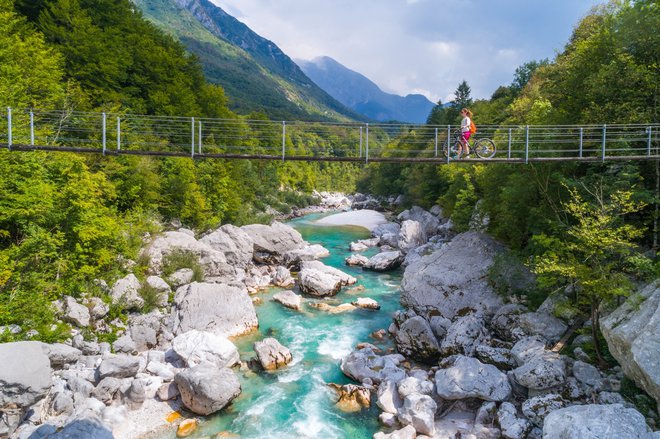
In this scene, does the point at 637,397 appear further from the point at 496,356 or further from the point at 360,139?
the point at 360,139

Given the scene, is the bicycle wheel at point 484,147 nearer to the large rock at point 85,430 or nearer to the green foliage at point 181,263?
the large rock at point 85,430

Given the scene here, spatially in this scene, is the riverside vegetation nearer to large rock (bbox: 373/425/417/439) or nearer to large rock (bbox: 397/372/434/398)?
large rock (bbox: 397/372/434/398)

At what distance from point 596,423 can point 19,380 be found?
11100 millimetres

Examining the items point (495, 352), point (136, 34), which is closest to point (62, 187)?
point (495, 352)

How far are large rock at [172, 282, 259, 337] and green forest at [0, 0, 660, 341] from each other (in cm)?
264

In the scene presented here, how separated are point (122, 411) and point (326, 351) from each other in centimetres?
587

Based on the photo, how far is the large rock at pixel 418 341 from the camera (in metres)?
11.7

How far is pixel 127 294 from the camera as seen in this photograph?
12.9 meters

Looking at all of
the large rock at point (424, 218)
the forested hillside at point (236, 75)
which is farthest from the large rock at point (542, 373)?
the forested hillside at point (236, 75)

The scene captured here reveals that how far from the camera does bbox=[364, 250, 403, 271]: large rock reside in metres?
21.8

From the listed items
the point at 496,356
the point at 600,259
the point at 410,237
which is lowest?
the point at 496,356

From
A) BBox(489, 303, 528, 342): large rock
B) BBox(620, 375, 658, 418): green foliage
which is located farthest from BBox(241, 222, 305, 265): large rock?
BBox(620, 375, 658, 418): green foliage

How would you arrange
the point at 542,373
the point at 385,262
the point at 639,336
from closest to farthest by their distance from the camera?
the point at 639,336
the point at 542,373
the point at 385,262

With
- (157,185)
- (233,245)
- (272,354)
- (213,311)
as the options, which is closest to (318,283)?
(213,311)
